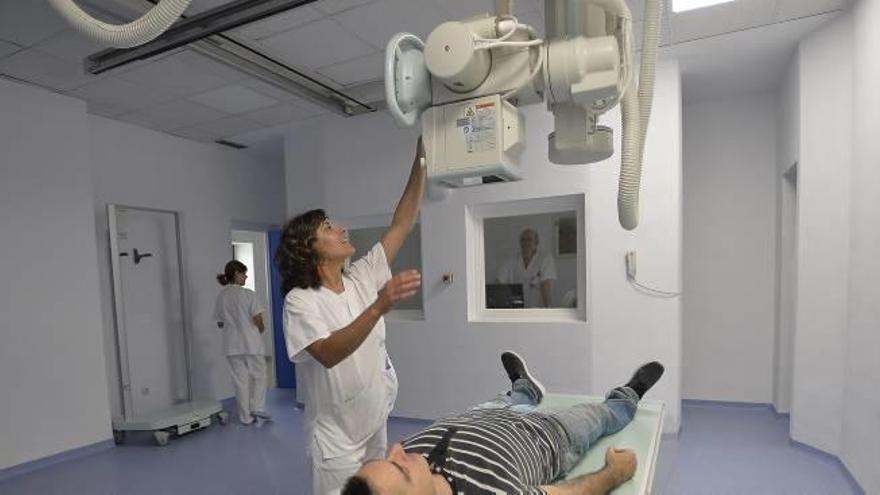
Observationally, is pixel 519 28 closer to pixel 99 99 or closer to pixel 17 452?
pixel 99 99

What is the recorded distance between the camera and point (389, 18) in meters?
2.38

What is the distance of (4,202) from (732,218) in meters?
5.03

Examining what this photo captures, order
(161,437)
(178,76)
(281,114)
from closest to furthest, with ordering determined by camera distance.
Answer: (178,76), (161,437), (281,114)

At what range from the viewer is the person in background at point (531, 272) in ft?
10.9

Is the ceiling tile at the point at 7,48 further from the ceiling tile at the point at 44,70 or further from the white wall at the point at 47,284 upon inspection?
the white wall at the point at 47,284

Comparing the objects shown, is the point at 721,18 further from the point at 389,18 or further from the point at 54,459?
the point at 54,459

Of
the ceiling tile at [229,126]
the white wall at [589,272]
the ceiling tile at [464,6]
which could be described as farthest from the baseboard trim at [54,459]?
the ceiling tile at [464,6]

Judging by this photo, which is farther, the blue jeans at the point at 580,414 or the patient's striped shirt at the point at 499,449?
the blue jeans at the point at 580,414

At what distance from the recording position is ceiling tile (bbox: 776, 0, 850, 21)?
7.57 ft

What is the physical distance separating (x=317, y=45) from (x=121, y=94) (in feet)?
5.30

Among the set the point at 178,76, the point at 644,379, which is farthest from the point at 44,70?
the point at 644,379

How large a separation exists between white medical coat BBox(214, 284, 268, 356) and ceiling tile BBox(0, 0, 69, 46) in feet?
6.86

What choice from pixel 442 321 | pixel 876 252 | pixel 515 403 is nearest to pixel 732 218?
pixel 876 252

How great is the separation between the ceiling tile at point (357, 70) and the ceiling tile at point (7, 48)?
1617 millimetres
